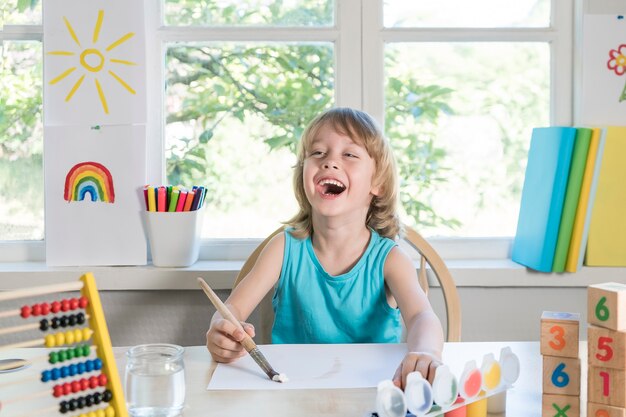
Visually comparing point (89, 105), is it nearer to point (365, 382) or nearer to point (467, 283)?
point (467, 283)

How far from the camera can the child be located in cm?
160

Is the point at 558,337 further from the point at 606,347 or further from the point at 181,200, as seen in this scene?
the point at 181,200

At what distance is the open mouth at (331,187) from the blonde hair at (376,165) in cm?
11

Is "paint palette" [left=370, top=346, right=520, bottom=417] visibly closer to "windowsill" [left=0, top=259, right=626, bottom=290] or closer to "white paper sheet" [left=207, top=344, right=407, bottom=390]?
"white paper sheet" [left=207, top=344, right=407, bottom=390]

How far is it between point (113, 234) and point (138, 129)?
28 centimetres

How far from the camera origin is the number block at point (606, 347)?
2.83 feet

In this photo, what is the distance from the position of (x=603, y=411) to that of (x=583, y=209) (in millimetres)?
1178

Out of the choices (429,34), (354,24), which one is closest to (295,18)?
(354,24)

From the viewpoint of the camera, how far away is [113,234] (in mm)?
2082

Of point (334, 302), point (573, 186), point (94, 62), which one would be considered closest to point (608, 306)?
point (334, 302)

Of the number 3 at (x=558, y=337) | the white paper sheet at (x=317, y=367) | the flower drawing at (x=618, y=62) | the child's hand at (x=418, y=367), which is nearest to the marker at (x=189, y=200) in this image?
the white paper sheet at (x=317, y=367)

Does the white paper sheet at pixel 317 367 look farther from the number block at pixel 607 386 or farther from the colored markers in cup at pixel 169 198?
the colored markers in cup at pixel 169 198

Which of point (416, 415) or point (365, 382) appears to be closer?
point (416, 415)

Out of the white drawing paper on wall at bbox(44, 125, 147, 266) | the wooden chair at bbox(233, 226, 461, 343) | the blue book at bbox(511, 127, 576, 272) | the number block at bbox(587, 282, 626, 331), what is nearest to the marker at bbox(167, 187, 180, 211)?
the white drawing paper on wall at bbox(44, 125, 147, 266)
